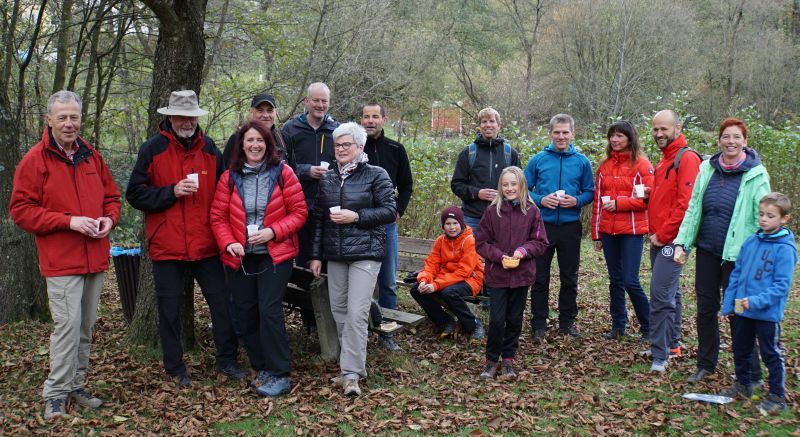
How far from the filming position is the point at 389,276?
6383 mm

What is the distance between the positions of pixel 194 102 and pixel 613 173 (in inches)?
155

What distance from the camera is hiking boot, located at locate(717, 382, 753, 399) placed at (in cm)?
480

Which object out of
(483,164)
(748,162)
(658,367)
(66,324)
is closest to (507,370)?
(658,367)

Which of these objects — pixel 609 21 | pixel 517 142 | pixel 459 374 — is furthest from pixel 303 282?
pixel 609 21

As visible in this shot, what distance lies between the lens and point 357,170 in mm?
5000

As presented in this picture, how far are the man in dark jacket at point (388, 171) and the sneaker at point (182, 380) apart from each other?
1837 mm

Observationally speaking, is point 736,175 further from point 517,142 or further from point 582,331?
point 517,142

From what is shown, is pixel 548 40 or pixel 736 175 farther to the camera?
pixel 548 40

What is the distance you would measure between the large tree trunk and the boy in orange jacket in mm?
2309

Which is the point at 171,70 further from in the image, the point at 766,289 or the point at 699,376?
the point at 699,376

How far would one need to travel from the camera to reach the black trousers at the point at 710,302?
4.91m

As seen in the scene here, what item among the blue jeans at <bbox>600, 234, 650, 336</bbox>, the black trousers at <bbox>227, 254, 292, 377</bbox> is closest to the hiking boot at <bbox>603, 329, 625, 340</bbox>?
Answer: the blue jeans at <bbox>600, 234, 650, 336</bbox>

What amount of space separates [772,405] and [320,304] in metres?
3.57

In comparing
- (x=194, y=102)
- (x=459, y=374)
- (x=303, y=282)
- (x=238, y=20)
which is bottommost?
(x=459, y=374)
